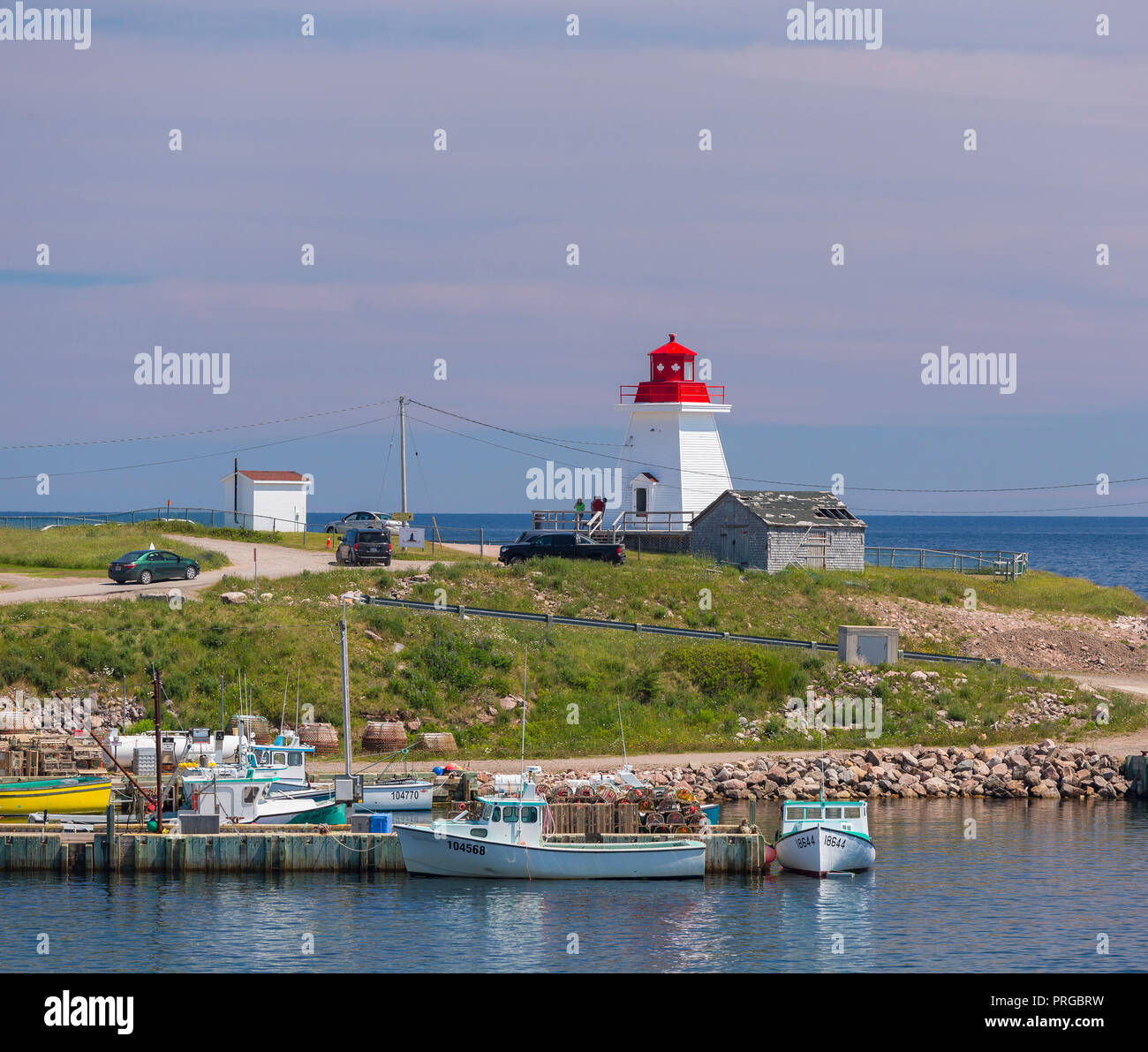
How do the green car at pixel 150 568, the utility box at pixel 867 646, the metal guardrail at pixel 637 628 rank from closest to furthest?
1. the utility box at pixel 867 646
2. the metal guardrail at pixel 637 628
3. the green car at pixel 150 568

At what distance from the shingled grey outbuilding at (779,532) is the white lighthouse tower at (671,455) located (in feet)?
6.96

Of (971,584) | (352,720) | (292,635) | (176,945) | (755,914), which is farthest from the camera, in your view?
(971,584)

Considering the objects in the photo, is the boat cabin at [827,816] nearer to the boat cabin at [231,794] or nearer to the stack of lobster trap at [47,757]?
the boat cabin at [231,794]

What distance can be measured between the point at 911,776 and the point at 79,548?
43.2 metres

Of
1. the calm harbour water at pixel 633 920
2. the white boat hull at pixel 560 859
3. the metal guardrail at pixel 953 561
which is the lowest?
the calm harbour water at pixel 633 920

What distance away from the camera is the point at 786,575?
218 feet

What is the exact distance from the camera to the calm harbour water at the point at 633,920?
90.3 feet

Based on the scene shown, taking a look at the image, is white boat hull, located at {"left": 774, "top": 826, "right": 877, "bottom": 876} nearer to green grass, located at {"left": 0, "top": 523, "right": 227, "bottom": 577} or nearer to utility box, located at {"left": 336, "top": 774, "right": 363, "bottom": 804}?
utility box, located at {"left": 336, "top": 774, "right": 363, "bottom": 804}

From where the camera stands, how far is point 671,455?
76.2m

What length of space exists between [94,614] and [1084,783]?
34365 millimetres

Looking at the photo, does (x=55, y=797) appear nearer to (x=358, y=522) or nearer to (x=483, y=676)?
(x=483, y=676)

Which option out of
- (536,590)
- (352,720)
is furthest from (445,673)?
(536,590)

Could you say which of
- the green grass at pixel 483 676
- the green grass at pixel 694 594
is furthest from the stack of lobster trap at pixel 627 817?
the green grass at pixel 694 594
